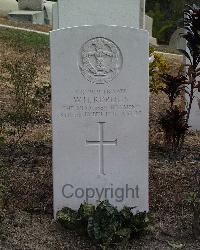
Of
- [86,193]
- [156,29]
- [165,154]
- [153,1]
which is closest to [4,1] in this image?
[156,29]

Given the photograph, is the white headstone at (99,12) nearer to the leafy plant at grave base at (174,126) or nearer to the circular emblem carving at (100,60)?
the leafy plant at grave base at (174,126)

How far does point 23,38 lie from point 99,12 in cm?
524

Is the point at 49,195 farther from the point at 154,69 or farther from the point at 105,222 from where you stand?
the point at 154,69

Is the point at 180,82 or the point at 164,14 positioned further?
the point at 164,14

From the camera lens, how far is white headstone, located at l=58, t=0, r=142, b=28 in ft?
24.5

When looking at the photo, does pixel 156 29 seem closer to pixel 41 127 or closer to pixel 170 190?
pixel 41 127

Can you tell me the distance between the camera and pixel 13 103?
799 cm

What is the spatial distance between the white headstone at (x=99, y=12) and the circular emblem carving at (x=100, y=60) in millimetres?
3117

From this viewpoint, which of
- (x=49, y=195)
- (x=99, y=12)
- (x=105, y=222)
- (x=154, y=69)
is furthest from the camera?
(x=154, y=69)

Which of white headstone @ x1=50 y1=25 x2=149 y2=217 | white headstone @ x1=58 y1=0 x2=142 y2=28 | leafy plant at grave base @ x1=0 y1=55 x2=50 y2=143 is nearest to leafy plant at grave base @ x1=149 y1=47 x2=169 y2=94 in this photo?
white headstone @ x1=58 y1=0 x2=142 y2=28

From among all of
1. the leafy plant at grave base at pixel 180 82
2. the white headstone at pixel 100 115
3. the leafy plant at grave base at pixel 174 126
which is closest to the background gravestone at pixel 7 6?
the leafy plant at grave base at pixel 180 82

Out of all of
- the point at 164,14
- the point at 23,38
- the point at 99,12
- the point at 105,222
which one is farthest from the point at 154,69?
the point at 164,14

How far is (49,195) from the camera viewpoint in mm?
4953

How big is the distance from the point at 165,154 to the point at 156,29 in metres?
18.4
